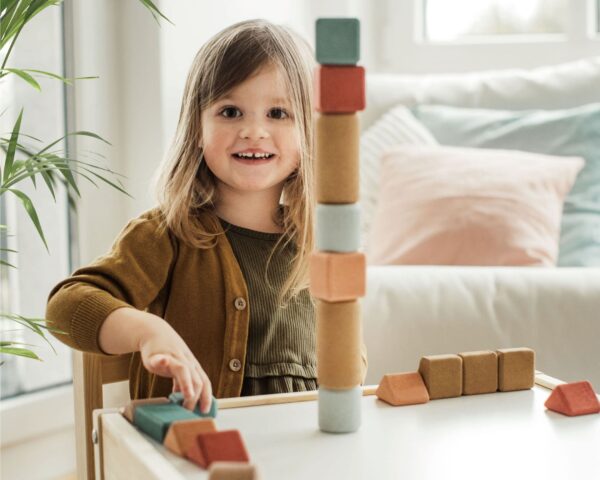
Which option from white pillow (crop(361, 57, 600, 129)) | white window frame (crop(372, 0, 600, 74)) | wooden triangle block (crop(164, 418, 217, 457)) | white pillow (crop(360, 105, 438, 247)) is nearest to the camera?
wooden triangle block (crop(164, 418, 217, 457))

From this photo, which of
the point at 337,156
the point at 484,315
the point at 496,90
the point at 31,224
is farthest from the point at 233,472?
the point at 496,90

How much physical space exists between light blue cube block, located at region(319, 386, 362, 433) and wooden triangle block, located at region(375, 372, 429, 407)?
4.1 inches

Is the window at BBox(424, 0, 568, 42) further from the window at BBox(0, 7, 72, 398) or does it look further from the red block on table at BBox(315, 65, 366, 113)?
the red block on table at BBox(315, 65, 366, 113)

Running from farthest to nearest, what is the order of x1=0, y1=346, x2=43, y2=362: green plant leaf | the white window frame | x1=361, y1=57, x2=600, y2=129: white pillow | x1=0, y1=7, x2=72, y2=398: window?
Result: the white window frame → x1=361, y1=57, x2=600, y2=129: white pillow → x1=0, y1=7, x2=72, y2=398: window → x1=0, y1=346, x2=43, y2=362: green plant leaf

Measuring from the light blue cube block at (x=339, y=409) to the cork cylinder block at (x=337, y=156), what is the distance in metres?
0.18

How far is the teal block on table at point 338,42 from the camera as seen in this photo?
0.74m

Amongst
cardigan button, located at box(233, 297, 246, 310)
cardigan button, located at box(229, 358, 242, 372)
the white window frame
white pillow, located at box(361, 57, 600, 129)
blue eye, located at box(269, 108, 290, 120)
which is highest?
the white window frame

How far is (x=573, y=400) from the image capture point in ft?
2.88

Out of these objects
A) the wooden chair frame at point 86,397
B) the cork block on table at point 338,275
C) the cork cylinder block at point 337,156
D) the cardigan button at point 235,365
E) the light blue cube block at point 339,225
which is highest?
the cork cylinder block at point 337,156

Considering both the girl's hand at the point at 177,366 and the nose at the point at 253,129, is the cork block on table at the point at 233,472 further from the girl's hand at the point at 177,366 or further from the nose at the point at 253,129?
the nose at the point at 253,129

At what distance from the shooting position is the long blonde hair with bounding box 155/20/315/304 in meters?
1.09

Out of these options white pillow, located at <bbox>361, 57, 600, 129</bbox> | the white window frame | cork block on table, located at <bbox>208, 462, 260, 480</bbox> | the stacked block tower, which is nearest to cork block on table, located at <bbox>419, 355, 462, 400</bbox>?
the stacked block tower

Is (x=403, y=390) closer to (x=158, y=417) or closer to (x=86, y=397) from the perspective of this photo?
(x=158, y=417)

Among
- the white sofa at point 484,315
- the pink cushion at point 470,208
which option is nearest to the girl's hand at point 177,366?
the white sofa at point 484,315
